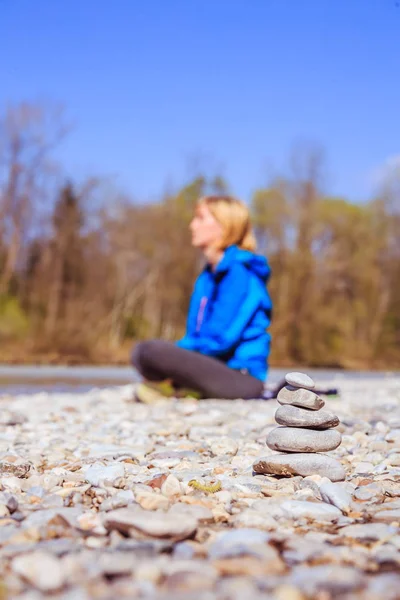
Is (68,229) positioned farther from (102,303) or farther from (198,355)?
(198,355)

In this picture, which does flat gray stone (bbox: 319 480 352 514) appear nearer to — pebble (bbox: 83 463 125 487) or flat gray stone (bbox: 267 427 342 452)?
flat gray stone (bbox: 267 427 342 452)

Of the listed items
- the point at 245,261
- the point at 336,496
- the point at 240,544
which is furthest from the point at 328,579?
the point at 245,261

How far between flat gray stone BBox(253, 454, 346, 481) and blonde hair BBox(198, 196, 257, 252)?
9.67 ft

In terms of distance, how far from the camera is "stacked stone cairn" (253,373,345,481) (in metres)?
2.35

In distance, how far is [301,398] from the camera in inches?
97.2

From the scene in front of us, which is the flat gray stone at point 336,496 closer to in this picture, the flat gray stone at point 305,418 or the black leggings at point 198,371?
the flat gray stone at point 305,418

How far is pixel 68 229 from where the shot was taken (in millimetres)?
15484

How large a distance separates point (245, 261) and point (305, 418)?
2702 millimetres

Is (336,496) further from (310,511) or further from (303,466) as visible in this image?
(303,466)

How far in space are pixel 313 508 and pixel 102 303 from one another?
14036 millimetres

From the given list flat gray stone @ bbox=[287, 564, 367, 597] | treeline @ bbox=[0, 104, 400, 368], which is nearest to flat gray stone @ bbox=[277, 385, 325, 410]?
flat gray stone @ bbox=[287, 564, 367, 597]

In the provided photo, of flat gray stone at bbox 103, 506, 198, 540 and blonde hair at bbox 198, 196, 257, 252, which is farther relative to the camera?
blonde hair at bbox 198, 196, 257, 252

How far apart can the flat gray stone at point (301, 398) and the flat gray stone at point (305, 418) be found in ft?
0.07

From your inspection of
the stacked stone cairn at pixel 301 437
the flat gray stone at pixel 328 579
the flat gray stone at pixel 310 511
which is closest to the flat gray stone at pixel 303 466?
the stacked stone cairn at pixel 301 437
